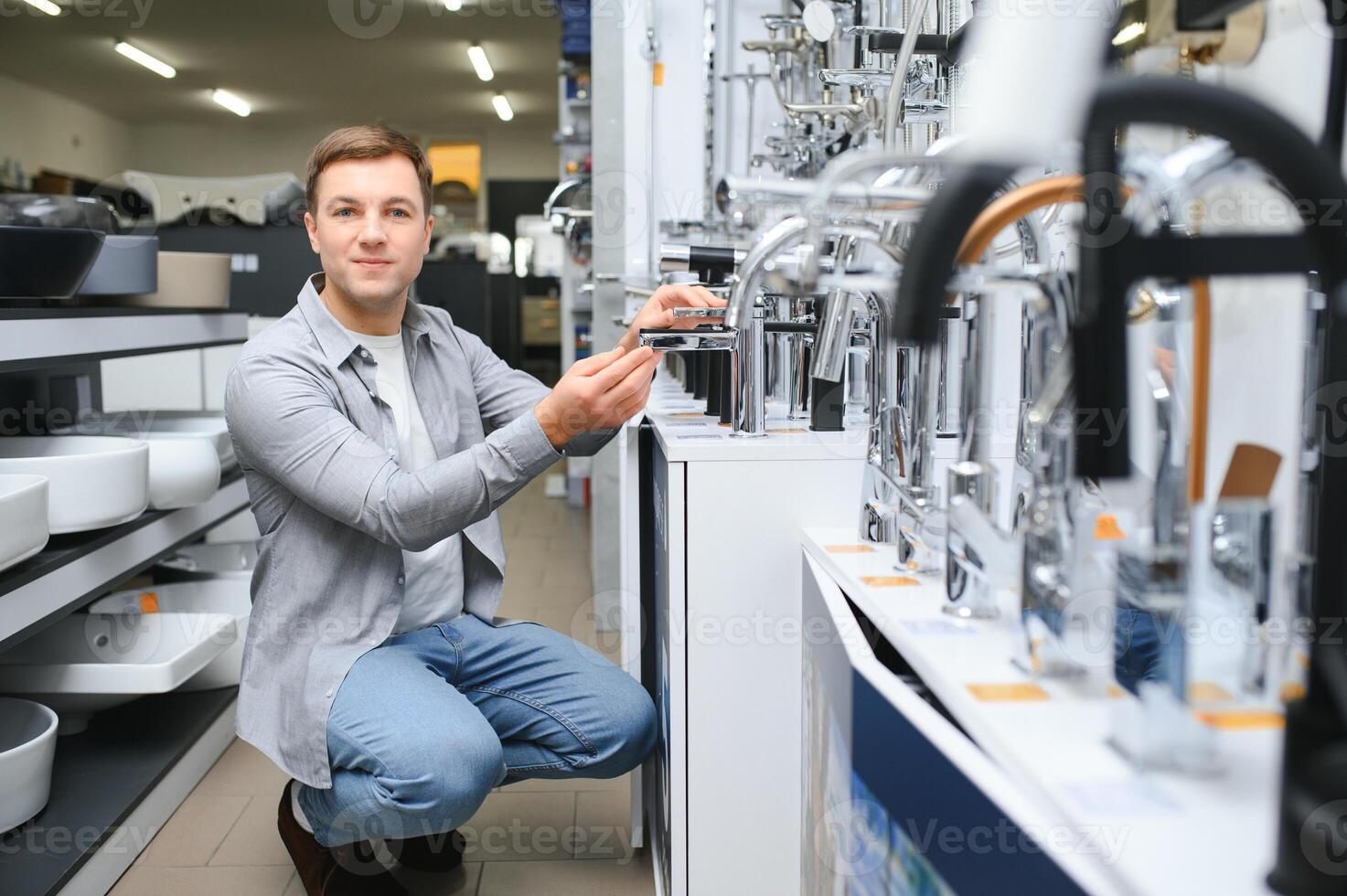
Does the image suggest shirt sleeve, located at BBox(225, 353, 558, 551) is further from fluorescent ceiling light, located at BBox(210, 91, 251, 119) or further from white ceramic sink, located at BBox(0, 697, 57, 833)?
fluorescent ceiling light, located at BBox(210, 91, 251, 119)

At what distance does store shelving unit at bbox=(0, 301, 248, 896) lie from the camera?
1.66 meters

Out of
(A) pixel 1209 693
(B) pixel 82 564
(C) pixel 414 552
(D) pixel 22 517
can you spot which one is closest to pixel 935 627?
(A) pixel 1209 693

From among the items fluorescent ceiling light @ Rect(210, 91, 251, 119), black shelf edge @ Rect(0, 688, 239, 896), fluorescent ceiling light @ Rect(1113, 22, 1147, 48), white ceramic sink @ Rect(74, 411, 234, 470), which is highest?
fluorescent ceiling light @ Rect(210, 91, 251, 119)

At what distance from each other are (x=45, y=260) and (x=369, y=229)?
2.20ft

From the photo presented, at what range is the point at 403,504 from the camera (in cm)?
143

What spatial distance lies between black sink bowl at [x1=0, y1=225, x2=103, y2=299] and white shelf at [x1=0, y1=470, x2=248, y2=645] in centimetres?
42

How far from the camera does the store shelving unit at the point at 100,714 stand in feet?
5.44

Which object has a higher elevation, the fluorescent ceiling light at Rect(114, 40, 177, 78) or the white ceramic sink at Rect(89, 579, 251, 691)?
the fluorescent ceiling light at Rect(114, 40, 177, 78)

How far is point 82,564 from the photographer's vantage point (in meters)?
1.86

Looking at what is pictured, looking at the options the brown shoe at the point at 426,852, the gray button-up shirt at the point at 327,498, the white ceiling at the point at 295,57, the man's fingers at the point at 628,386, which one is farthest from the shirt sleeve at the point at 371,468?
the white ceiling at the point at 295,57

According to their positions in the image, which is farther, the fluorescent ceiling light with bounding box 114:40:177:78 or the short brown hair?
the fluorescent ceiling light with bounding box 114:40:177:78

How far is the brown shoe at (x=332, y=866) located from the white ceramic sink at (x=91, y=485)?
56 centimetres

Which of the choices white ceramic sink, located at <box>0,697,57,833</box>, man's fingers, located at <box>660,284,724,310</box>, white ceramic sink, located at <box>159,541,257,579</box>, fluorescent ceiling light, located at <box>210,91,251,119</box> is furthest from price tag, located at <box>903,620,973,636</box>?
fluorescent ceiling light, located at <box>210,91,251,119</box>

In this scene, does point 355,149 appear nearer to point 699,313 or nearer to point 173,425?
point 699,313
